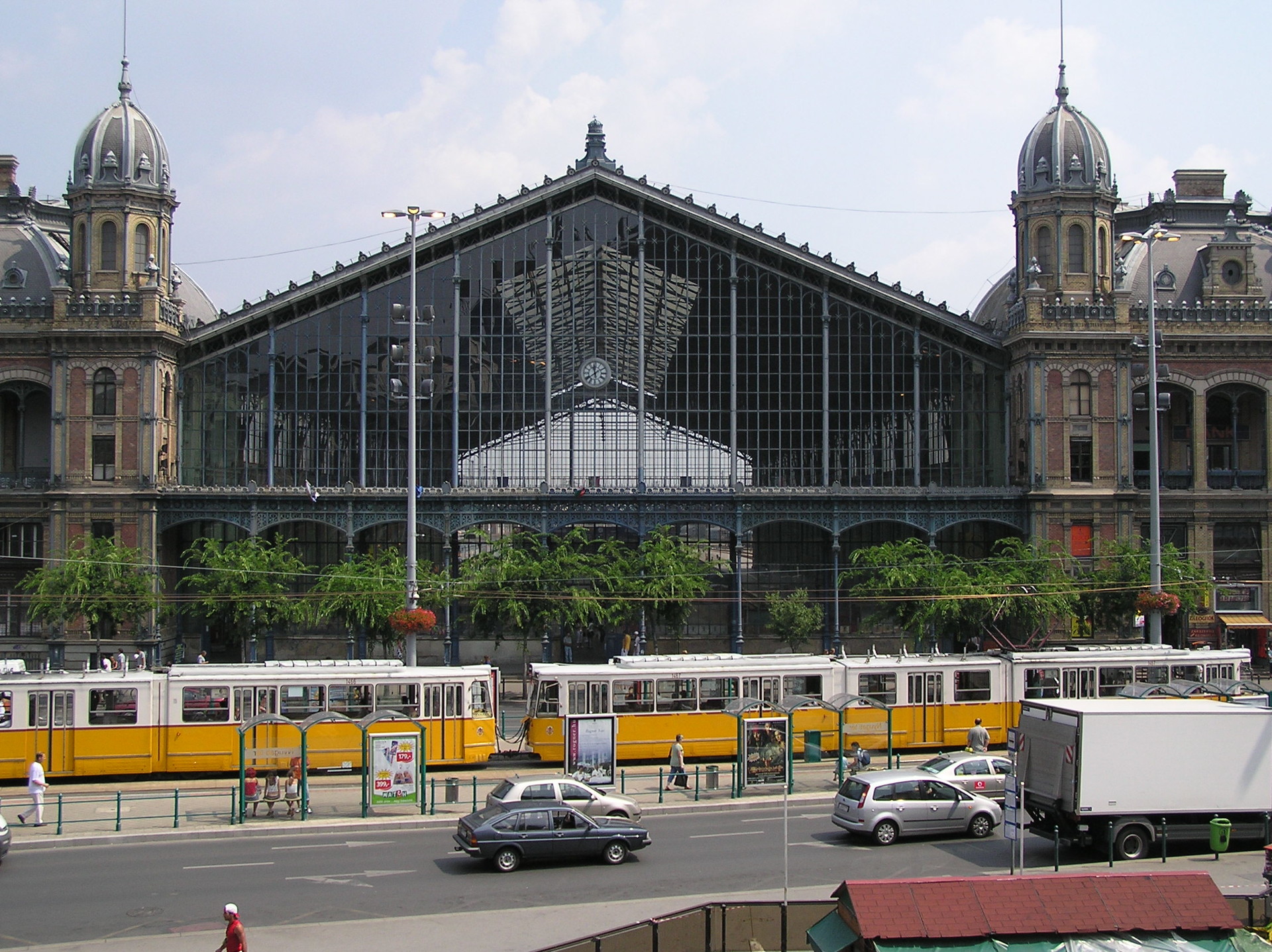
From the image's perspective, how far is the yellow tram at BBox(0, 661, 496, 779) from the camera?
34.4 meters

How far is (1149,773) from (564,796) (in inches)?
454

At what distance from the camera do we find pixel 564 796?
2688 cm

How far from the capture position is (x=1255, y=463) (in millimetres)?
62156

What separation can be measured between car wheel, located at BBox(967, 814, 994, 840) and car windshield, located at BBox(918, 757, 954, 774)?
177 cm

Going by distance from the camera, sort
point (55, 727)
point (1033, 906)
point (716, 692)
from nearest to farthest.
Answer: point (1033, 906) < point (55, 727) < point (716, 692)

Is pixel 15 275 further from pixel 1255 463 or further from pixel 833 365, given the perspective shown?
pixel 1255 463

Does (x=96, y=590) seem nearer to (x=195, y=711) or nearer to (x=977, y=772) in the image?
(x=195, y=711)

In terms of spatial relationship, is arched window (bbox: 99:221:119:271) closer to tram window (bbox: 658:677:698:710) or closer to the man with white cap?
tram window (bbox: 658:677:698:710)

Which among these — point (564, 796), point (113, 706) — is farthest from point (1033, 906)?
point (113, 706)

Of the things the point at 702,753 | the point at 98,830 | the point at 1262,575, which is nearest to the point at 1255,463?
the point at 1262,575

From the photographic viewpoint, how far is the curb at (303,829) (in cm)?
2762

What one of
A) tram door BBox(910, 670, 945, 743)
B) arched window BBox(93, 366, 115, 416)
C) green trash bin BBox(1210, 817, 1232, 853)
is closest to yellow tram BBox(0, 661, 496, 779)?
tram door BBox(910, 670, 945, 743)

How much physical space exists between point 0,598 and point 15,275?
14711mm

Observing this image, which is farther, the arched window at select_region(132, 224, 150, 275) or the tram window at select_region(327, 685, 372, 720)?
the arched window at select_region(132, 224, 150, 275)
